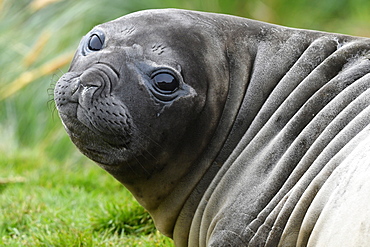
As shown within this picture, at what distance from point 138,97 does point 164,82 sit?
144 millimetres

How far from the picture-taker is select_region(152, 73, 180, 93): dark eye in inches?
129

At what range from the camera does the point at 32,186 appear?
18.7ft

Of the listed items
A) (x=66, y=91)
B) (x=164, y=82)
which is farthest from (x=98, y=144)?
(x=164, y=82)

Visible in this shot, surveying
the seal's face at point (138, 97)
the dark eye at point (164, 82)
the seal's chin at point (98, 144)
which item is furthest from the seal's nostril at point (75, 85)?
the dark eye at point (164, 82)

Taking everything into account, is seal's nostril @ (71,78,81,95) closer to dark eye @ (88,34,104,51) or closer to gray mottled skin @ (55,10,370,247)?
gray mottled skin @ (55,10,370,247)

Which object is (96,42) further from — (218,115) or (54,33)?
(54,33)

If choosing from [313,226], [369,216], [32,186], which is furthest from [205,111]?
[32,186]

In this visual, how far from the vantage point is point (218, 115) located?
3455mm

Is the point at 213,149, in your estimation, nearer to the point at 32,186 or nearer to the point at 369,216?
the point at 369,216

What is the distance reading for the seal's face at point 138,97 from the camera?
326 cm

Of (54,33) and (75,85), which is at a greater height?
(54,33)

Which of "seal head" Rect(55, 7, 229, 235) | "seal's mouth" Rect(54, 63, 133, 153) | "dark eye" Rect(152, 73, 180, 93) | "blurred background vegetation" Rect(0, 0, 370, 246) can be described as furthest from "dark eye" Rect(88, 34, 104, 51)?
"blurred background vegetation" Rect(0, 0, 370, 246)

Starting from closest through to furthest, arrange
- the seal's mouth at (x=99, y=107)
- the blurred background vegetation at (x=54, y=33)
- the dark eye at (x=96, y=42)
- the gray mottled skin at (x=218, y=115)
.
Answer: the gray mottled skin at (x=218, y=115) < the seal's mouth at (x=99, y=107) < the dark eye at (x=96, y=42) < the blurred background vegetation at (x=54, y=33)

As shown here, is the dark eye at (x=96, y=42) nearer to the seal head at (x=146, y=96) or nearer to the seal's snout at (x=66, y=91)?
the seal head at (x=146, y=96)
